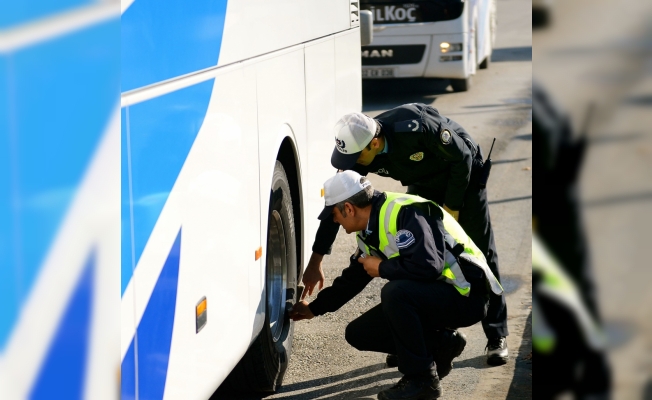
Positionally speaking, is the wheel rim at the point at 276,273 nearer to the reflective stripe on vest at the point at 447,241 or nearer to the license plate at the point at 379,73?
the reflective stripe on vest at the point at 447,241

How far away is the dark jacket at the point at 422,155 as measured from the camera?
4.82 m

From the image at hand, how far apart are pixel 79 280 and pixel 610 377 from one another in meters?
1.24

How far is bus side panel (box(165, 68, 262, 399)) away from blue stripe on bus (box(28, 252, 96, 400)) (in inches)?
28.9

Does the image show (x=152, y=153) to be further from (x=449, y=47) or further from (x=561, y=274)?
(x=449, y=47)

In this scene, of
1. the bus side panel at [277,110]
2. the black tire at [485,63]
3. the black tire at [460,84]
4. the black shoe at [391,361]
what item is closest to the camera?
the bus side panel at [277,110]

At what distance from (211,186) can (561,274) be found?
2.09 metres

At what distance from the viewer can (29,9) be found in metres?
1.71

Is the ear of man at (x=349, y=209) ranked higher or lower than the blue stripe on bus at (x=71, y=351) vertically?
lower

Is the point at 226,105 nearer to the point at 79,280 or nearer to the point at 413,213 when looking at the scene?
the point at 413,213

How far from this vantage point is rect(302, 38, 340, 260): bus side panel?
5.14 meters

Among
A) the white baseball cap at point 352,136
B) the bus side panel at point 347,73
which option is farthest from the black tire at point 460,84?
the white baseball cap at point 352,136

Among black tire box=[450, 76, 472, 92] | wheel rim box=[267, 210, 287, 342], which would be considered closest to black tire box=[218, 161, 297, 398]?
wheel rim box=[267, 210, 287, 342]

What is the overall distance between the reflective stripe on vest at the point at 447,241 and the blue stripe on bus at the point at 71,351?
2.31 meters

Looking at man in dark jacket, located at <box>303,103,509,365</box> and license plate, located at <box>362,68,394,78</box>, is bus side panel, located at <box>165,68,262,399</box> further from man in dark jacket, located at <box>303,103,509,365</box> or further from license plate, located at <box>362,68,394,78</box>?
license plate, located at <box>362,68,394,78</box>
